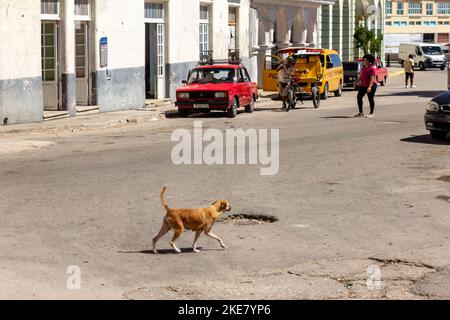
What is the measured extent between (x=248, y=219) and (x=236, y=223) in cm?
35

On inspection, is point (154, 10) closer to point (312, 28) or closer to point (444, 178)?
point (444, 178)

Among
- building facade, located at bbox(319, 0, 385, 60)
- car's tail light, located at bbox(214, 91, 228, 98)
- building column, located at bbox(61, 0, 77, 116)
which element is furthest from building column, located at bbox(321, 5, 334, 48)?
building column, located at bbox(61, 0, 77, 116)

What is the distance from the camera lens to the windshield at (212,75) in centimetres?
3111

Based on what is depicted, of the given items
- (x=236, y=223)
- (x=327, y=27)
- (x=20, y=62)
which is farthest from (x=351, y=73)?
(x=236, y=223)

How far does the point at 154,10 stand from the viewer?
35.8m

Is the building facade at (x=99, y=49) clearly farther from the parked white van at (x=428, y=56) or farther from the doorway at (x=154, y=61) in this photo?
the parked white van at (x=428, y=56)

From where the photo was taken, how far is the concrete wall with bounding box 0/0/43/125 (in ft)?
86.1

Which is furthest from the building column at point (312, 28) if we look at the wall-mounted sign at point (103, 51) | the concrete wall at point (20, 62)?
the concrete wall at point (20, 62)

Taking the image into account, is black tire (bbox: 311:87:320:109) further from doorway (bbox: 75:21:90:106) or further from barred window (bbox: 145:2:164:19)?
doorway (bbox: 75:21:90:106)

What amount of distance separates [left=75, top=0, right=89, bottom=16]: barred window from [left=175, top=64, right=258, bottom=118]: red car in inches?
142

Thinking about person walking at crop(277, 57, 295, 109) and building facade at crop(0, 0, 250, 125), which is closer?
building facade at crop(0, 0, 250, 125)
